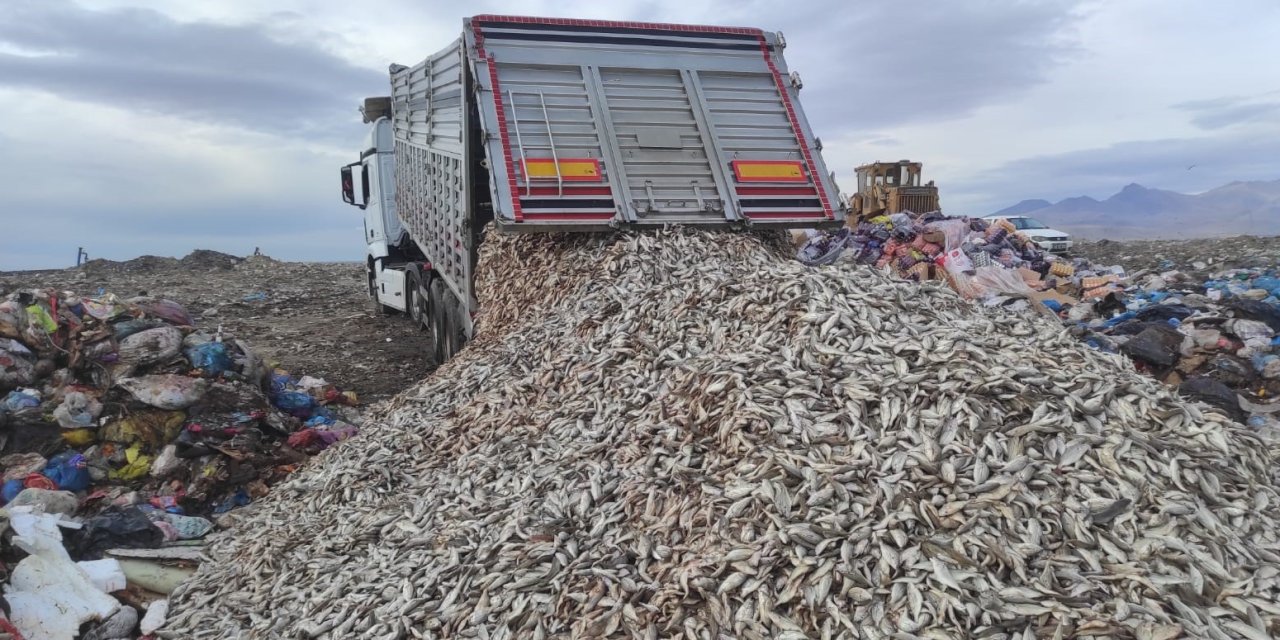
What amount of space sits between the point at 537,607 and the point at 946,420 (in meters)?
1.98

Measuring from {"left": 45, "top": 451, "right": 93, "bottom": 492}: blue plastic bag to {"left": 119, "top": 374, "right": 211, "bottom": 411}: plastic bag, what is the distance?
2.22 feet

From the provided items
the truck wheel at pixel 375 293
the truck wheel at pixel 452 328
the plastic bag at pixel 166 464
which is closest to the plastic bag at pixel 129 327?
the plastic bag at pixel 166 464

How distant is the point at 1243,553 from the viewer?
3236 millimetres

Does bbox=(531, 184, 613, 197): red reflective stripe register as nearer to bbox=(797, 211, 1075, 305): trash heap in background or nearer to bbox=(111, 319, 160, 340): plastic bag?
bbox=(111, 319, 160, 340): plastic bag

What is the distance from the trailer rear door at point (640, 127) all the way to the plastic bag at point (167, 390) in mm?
3149

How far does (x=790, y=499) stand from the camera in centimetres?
344

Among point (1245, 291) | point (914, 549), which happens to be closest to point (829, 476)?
point (914, 549)

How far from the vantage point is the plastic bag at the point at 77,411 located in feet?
22.9

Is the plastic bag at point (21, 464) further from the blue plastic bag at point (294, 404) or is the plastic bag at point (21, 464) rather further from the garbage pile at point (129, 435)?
the blue plastic bag at point (294, 404)

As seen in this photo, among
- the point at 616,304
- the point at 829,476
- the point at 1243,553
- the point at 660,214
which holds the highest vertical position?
the point at 660,214

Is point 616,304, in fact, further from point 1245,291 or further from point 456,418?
point 1245,291

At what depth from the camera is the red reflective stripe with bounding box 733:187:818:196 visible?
24.7 ft

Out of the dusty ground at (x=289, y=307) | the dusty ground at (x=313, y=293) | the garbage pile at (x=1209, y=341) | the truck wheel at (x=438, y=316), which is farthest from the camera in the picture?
the dusty ground at (x=313, y=293)

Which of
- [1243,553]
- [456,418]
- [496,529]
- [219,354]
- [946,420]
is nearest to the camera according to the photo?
[1243,553]
